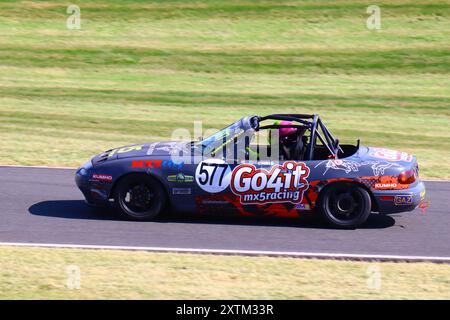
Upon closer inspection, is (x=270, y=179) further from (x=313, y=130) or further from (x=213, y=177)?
(x=313, y=130)

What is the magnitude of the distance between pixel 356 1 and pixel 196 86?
7162mm

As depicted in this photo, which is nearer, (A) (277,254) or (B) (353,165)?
(A) (277,254)

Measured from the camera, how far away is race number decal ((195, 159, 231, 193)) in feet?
33.5

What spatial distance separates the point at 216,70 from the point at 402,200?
40.0 feet

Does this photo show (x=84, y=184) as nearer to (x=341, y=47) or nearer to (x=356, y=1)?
(x=341, y=47)

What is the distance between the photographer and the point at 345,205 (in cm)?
1039

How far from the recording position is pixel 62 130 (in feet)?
56.9

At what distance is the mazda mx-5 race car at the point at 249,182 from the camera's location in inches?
403

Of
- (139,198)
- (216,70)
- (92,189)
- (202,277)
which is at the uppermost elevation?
(216,70)

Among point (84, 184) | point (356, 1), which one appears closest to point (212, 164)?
point (84, 184)
